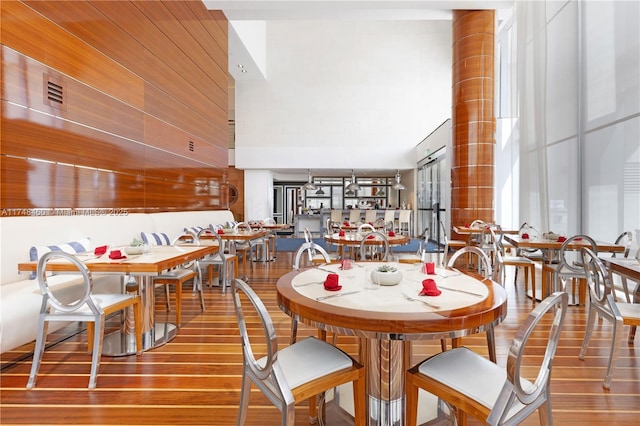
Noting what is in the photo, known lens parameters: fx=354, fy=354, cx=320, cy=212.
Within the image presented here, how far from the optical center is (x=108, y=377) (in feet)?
7.93

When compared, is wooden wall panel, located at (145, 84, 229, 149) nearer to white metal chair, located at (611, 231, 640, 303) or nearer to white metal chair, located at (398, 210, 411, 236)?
white metal chair, located at (398, 210, 411, 236)

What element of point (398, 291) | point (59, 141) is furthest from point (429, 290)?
point (59, 141)

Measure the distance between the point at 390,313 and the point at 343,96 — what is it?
11637 millimetres

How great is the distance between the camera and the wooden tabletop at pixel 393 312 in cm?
126

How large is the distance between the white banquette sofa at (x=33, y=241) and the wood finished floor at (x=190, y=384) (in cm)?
35

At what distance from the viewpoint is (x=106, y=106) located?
4.16 meters

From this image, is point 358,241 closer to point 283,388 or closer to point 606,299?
point 606,299

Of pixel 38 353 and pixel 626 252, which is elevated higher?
pixel 626 252

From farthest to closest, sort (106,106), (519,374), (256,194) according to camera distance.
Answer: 1. (256,194)
2. (106,106)
3. (519,374)

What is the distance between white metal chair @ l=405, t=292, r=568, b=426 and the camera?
1.18m

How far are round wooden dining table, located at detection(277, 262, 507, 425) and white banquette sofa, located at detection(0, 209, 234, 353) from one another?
2011 mm

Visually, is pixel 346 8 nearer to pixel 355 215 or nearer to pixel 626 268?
pixel 355 215

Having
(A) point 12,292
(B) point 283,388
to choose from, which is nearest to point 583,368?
(B) point 283,388

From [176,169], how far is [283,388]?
548cm
